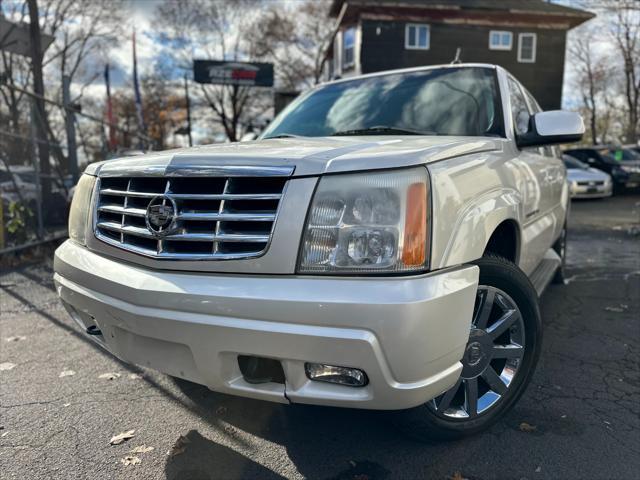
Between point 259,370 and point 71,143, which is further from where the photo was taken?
point 71,143

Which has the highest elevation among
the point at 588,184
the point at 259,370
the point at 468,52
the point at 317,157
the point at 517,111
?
the point at 468,52

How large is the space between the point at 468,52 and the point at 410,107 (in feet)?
84.0

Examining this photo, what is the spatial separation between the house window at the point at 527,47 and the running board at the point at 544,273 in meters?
25.8

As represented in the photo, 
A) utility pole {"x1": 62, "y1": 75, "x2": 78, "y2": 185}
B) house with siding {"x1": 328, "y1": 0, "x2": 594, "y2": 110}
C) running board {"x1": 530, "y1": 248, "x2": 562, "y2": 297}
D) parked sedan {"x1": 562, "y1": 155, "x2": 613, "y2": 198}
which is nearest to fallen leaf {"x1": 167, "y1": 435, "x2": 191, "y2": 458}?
running board {"x1": 530, "y1": 248, "x2": 562, "y2": 297}

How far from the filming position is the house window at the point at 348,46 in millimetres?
26969

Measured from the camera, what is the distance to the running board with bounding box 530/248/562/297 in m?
3.58

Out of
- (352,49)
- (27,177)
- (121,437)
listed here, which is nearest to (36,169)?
(27,177)

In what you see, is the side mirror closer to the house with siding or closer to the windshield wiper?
the windshield wiper

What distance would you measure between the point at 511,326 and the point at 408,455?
0.79 m

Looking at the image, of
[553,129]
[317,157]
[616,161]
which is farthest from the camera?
[616,161]

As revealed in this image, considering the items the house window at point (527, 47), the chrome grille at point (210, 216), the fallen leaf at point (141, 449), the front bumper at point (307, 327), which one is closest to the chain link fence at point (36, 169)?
the fallen leaf at point (141, 449)

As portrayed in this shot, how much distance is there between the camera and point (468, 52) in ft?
86.5

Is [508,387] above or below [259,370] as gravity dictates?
below

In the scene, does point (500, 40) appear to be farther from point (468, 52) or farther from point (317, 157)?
point (317, 157)
